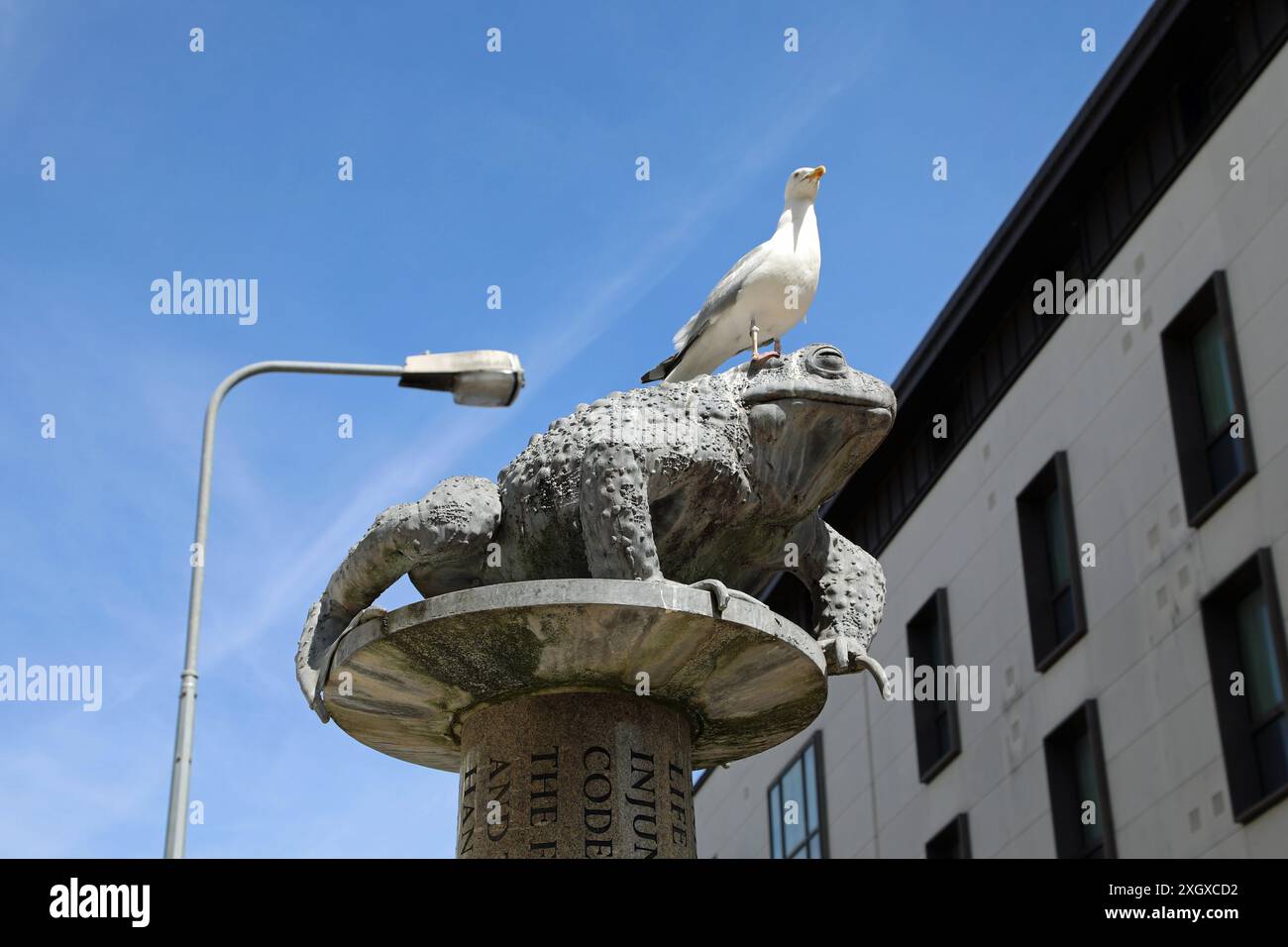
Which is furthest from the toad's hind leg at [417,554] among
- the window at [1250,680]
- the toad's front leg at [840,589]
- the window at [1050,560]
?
the window at [1050,560]

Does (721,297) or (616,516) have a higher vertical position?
(721,297)

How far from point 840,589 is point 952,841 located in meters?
20.1

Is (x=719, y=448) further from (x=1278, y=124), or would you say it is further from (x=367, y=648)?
(x=1278, y=124)

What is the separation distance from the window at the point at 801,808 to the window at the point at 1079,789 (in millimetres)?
8563

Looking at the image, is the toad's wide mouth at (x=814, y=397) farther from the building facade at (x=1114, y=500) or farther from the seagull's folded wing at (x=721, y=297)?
the building facade at (x=1114, y=500)

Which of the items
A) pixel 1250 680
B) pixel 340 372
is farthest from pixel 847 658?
pixel 1250 680

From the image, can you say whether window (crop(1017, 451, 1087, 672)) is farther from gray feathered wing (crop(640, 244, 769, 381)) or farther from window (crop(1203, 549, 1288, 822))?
gray feathered wing (crop(640, 244, 769, 381))

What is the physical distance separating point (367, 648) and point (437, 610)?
460mm

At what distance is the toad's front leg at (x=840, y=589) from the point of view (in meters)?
7.42

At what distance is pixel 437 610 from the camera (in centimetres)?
662

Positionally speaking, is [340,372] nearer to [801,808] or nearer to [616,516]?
[616,516]

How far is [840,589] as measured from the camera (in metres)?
7.58

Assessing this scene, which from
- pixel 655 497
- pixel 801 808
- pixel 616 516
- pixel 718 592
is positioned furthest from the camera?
pixel 801 808

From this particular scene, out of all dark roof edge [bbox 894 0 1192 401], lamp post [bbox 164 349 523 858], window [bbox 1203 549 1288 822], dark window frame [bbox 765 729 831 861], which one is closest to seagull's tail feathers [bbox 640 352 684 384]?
lamp post [bbox 164 349 523 858]
